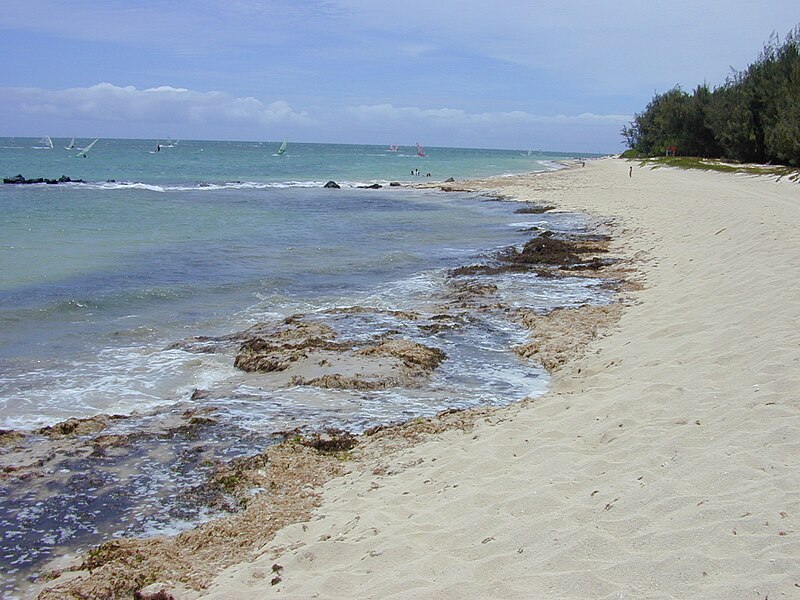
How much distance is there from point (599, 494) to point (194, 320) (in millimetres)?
8481

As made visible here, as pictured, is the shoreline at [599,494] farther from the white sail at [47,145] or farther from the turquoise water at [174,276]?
the white sail at [47,145]

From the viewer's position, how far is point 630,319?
9586 mm

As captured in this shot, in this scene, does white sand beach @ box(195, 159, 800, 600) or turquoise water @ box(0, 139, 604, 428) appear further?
turquoise water @ box(0, 139, 604, 428)

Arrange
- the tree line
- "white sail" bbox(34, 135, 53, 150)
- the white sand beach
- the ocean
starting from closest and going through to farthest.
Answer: the white sand beach → the ocean → the tree line → "white sail" bbox(34, 135, 53, 150)

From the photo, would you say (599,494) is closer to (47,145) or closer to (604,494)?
(604,494)

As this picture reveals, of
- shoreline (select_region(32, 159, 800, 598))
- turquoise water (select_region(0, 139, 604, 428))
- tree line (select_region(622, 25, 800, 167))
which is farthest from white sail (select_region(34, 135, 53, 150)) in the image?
shoreline (select_region(32, 159, 800, 598))

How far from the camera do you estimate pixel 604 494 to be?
4340 mm

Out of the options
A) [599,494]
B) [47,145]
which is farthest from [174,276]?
[47,145]

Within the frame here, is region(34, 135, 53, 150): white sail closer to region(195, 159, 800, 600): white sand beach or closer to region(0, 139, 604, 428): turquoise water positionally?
region(0, 139, 604, 428): turquoise water

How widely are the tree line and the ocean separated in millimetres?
17829

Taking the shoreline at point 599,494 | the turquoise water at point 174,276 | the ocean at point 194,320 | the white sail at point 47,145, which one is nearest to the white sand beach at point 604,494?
the shoreline at point 599,494

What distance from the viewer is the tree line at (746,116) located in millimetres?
36625

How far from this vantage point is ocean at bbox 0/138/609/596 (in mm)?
5496

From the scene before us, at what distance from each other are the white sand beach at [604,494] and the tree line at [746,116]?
32505mm
